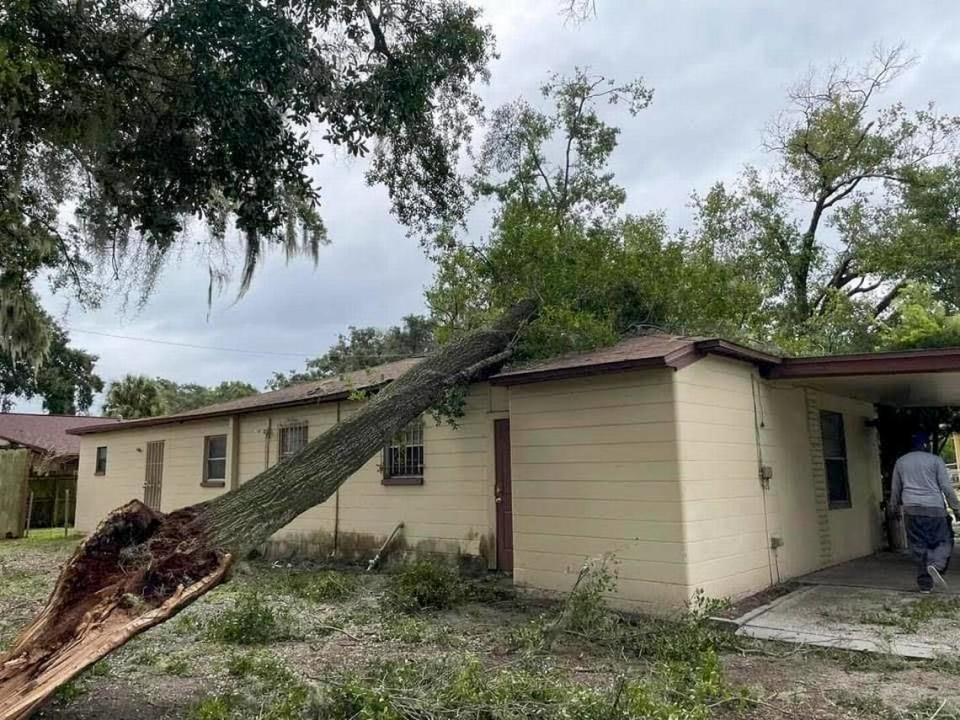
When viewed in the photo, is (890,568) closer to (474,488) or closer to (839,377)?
(839,377)

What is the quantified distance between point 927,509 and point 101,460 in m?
17.4

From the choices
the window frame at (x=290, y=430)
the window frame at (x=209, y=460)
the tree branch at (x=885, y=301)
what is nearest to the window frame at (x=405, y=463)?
the window frame at (x=290, y=430)

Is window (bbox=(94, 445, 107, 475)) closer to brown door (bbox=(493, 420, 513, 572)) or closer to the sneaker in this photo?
brown door (bbox=(493, 420, 513, 572))

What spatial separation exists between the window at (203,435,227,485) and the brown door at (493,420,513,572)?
22.5 feet

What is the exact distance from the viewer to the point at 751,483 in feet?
24.3

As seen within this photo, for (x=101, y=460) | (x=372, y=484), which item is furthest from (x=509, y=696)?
(x=101, y=460)

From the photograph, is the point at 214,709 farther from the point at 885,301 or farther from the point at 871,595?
the point at 885,301

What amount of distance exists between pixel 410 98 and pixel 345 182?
2.15 m

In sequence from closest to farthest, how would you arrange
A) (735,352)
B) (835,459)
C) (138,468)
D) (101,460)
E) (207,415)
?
(735,352), (835,459), (207,415), (138,468), (101,460)

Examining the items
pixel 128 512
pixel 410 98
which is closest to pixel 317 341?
pixel 410 98

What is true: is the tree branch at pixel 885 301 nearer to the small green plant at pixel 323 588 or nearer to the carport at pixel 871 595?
the carport at pixel 871 595

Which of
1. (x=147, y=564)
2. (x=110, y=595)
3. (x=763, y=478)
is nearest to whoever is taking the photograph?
(x=110, y=595)

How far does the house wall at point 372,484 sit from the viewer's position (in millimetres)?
9125

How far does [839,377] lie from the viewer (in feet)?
25.4
